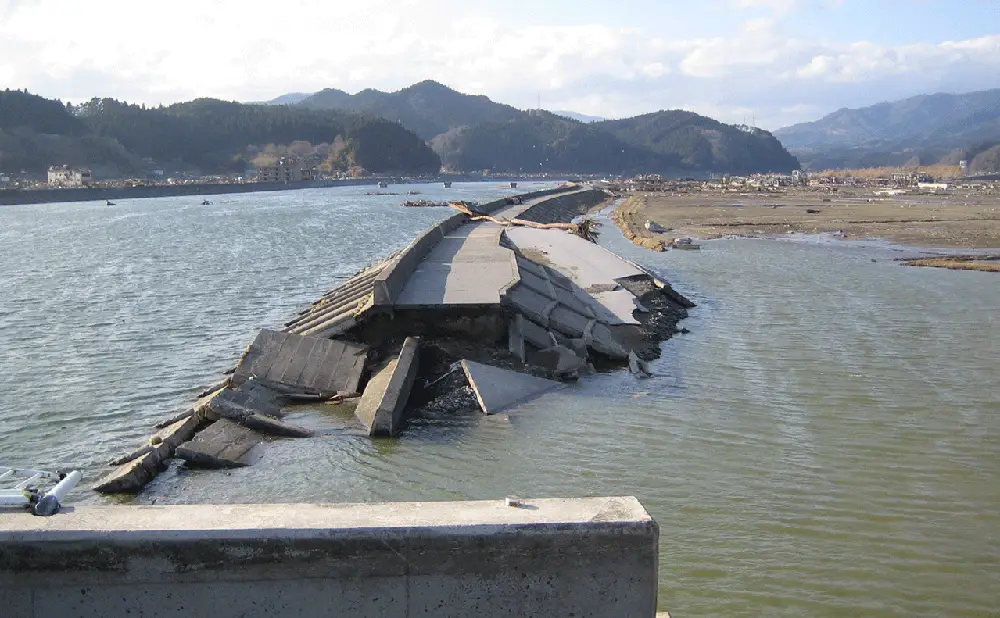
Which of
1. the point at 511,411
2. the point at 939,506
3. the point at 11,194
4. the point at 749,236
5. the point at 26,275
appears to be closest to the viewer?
the point at 939,506

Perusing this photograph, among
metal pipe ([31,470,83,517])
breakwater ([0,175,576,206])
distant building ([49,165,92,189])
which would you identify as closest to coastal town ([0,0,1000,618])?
metal pipe ([31,470,83,517])

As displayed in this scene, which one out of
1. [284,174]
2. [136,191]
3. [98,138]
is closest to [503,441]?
[136,191]

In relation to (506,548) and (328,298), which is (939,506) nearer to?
(506,548)

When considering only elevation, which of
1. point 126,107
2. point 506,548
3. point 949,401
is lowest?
point 949,401

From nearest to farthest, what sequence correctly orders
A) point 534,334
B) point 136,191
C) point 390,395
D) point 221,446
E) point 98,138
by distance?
1. point 221,446
2. point 390,395
3. point 534,334
4. point 136,191
5. point 98,138

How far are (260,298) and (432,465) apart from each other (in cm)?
1711

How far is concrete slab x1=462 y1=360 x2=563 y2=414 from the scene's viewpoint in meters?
13.0

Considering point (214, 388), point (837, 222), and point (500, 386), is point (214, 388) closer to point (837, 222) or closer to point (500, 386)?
point (500, 386)

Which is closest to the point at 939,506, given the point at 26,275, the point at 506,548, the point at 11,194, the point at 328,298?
the point at 506,548

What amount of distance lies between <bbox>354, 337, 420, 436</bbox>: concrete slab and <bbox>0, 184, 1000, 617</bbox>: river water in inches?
11.9

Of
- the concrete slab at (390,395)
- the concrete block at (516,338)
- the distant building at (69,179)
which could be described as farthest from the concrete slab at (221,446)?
the distant building at (69,179)

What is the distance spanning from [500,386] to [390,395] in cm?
199

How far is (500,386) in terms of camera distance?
13.5m

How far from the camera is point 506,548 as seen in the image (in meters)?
4.89
